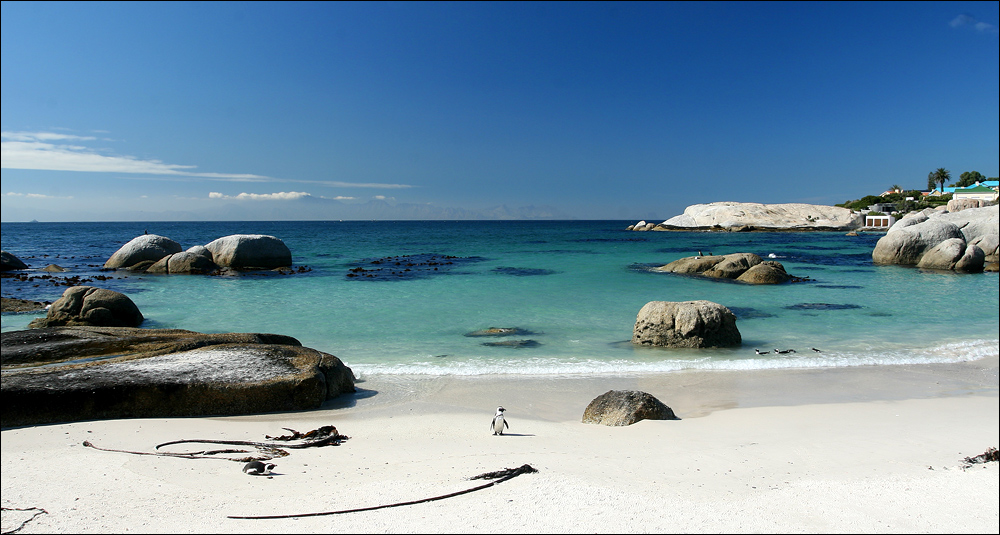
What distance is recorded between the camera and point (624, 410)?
604 cm

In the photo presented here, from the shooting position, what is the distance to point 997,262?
2575cm

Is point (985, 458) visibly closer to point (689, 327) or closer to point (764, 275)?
point (689, 327)

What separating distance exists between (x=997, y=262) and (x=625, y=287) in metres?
20.4

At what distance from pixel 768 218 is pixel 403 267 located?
218 feet

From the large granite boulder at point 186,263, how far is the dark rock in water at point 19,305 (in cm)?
765

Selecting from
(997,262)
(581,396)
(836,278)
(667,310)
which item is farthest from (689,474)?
(997,262)

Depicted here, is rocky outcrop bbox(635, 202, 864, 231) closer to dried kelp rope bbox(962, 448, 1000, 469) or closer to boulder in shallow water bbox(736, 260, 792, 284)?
boulder in shallow water bbox(736, 260, 792, 284)

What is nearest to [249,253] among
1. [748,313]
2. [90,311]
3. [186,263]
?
[186,263]

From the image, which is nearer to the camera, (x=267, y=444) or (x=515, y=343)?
(x=267, y=444)

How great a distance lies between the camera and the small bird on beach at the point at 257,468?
4.31m

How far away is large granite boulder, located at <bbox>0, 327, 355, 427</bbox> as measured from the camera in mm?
5797

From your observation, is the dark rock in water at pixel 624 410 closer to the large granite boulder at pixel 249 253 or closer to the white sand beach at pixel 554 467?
the white sand beach at pixel 554 467

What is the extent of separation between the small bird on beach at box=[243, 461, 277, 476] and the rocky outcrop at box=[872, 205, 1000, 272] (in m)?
30.2

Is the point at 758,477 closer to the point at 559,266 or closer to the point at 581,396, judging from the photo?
the point at 581,396
